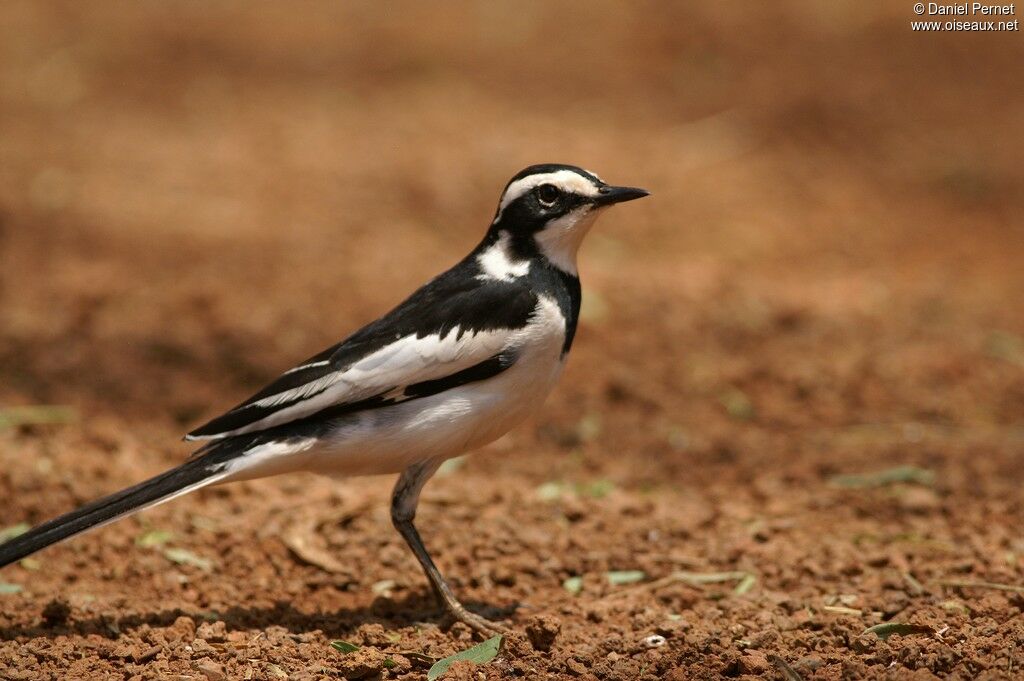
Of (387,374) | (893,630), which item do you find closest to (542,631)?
(387,374)

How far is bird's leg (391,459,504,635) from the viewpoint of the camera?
476 cm

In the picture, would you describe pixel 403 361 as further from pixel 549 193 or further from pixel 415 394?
pixel 549 193

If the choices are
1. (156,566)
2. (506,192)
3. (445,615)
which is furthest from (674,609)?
(156,566)

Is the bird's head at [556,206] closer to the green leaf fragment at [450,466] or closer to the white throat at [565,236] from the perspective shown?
the white throat at [565,236]

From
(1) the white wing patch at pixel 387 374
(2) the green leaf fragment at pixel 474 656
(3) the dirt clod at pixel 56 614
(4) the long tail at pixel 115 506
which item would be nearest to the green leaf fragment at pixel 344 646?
(2) the green leaf fragment at pixel 474 656

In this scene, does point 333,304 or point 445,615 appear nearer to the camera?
point 445,615

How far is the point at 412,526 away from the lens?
4.93m

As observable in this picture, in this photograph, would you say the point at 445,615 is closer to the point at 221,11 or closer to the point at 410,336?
the point at 410,336

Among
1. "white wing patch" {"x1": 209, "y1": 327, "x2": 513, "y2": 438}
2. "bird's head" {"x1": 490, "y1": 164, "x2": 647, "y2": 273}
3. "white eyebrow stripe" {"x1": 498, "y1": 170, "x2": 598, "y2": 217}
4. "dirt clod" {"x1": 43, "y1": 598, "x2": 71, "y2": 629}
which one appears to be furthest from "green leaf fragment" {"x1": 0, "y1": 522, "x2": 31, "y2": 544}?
"white eyebrow stripe" {"x1": 498, "y1": 170, "x2": 598, "y2": 217}

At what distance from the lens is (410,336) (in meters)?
4.73

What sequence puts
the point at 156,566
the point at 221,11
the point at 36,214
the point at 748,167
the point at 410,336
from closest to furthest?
1. the point at 410,336
2. the point at 156,566
3. the point at 36,214
4. the point at 748,167
5. the point at 221,11

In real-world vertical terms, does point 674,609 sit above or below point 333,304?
below

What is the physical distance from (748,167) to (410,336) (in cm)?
664

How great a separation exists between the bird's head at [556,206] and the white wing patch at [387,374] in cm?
47
